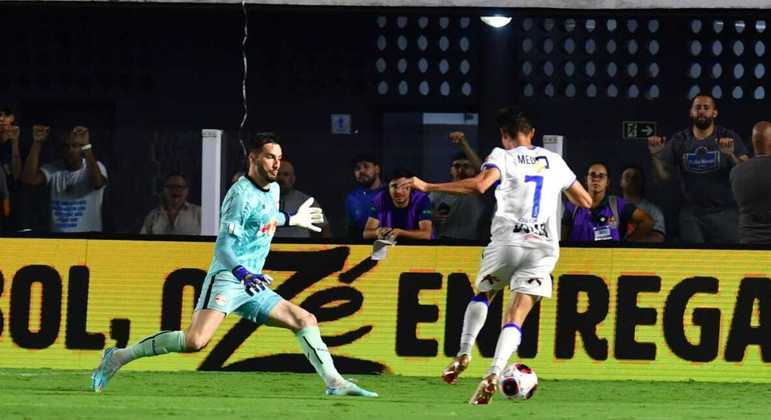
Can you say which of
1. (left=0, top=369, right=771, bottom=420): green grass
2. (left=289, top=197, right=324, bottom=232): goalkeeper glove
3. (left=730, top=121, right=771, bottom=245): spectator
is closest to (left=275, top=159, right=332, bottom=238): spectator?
(left=0, top=369, right=771, bottom=420): green grass

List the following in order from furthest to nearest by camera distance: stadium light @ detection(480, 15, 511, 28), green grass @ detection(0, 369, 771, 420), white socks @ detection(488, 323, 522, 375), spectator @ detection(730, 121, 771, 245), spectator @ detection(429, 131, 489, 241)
Answer: stadium light @ detection(480, 15, 511, 28)
spectator @ detection(429, 131, 489, 241)
spectator @ detection(730, 121, 771, 245)
white socks @ detection(488, 323, 522, 375)
green grass @ detection(0, 369, 771, 420)

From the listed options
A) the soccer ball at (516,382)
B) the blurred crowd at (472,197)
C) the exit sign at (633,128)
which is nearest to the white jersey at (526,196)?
the soccer ball at (516,382)

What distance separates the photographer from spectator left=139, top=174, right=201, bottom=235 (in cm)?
1594

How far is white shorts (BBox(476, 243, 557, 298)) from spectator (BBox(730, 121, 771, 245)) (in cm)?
312

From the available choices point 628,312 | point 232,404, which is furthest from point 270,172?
point 628,312

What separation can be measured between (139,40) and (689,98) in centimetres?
574

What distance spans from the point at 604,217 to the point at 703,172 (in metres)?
0.90

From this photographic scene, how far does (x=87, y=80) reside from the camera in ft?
64.4

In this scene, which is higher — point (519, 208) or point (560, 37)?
point (560, 37)

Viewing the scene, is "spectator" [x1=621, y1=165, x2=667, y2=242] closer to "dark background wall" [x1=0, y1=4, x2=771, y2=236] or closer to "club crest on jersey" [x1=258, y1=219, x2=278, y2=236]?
"dark background wall" [x1=0, y1=4, x2=771, y2=236]

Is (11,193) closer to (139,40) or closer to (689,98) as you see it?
(139,40)

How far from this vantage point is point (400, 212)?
1572cm

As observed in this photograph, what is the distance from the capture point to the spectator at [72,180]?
15.9m

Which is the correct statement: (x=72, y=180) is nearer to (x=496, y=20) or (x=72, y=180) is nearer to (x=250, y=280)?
(x=250, y=280)
